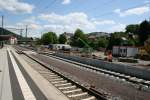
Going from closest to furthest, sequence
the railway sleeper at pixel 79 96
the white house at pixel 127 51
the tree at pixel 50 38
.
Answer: the railway sleeper at pixel 79 96, the white house at pixel 127 51, the tree at pixel 50 38

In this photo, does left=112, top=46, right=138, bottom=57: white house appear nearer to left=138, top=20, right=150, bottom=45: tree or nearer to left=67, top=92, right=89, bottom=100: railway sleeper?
left=138, top=20, right=150, bottom=45: tree

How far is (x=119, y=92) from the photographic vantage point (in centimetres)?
1375

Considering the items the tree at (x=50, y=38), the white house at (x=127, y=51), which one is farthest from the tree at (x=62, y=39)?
the white house at (x=127, y=51)

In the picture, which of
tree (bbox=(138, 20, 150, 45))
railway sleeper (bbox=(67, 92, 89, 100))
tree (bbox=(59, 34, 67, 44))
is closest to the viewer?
railway sleeper (bbox=(67, 92, 89, 100))

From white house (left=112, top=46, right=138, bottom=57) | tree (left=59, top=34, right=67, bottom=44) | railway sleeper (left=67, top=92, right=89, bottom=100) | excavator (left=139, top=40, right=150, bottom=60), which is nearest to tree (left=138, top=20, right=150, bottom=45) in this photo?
white house (left=112, top=46, right=138, bottom=57)

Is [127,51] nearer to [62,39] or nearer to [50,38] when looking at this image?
[62,39]

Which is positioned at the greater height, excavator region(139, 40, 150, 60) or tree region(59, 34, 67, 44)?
tree region(59, 34, 67, 44)

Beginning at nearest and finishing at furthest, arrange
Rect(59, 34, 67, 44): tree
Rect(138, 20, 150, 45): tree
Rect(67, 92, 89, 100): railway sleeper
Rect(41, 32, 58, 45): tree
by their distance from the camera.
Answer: Rect(67, 92, 89, 100): railway sleeper < Rect(138, 20, 150, 45): tree < Rect(59, 34, 67, 44): tree < Rect(41, 32, 58, 45): tree

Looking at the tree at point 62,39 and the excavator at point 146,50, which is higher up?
the tree at point 62,39

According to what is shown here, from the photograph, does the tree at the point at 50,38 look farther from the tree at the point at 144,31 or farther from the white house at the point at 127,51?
the white house at the point at 127,51

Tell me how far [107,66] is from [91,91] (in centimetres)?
1707

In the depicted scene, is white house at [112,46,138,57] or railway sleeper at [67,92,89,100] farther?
white house at [112,46,138,57]

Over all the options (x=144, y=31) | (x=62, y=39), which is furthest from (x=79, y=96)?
(x=62, y=39)

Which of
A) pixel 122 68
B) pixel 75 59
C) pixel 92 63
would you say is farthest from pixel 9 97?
pixel 75 59
